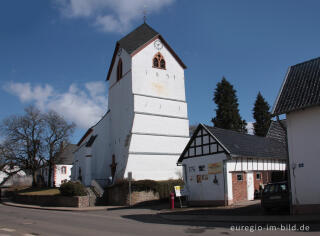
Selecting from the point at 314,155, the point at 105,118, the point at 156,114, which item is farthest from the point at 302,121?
the point at 105,118

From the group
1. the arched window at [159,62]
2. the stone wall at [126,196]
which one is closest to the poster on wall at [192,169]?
the stone wall at [126,196]

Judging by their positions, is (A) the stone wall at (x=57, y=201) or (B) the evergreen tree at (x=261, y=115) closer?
(A) the stone wall at (x=57, y=201)

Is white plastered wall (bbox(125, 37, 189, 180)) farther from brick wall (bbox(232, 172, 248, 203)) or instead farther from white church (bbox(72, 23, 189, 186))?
brick wall (bbox(232, 172, 248, 203))

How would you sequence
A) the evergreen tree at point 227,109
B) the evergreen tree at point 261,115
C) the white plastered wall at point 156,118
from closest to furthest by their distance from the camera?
the white plastered wall at point 156,118 < the evergreen tree at point 227,109 < the evergreen tree at point 261,115

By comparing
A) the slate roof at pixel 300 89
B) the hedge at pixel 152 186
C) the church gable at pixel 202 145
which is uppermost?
the slate roof at pixel 300 89

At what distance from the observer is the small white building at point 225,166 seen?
21344 mm

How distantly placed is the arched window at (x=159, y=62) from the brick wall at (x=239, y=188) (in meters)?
18.2

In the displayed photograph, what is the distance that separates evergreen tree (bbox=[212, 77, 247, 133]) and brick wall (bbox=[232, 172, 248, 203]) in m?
20.7

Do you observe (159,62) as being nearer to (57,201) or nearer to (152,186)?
(152,186)

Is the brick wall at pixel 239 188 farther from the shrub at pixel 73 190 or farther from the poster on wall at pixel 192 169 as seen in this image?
the shrub at pixel 73 190

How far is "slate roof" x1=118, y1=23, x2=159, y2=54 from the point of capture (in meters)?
36.0

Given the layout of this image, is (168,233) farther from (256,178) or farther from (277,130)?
(277,130)

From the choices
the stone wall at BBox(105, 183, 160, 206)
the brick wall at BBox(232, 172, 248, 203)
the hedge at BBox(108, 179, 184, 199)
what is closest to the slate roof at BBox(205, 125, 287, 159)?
the brick wall at BBox(232, 172, 248, 203)

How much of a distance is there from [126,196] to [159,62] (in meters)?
16.1
